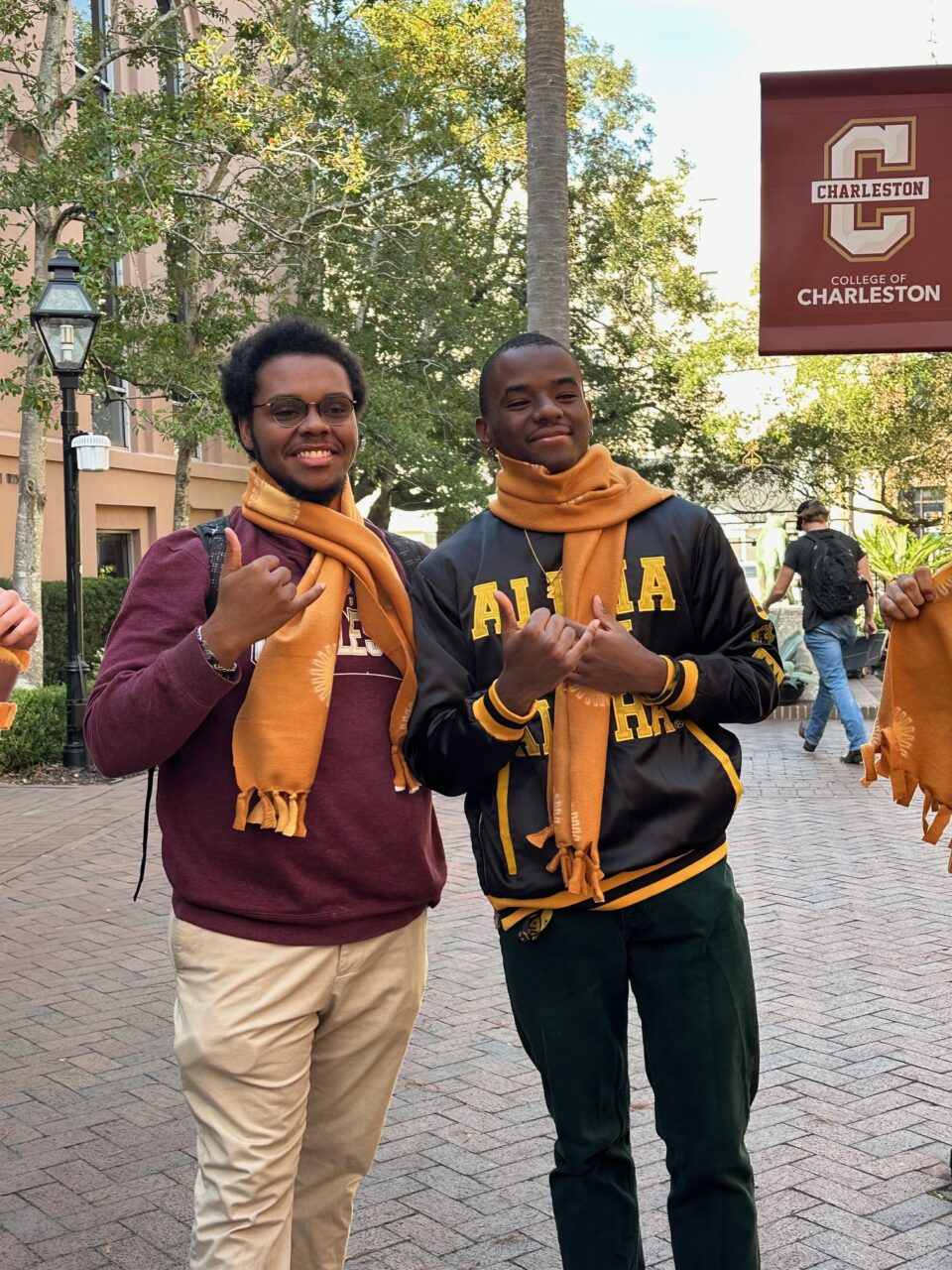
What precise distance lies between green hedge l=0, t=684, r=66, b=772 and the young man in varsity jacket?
10136 millimetres

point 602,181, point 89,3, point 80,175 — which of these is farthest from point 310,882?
point 602,181

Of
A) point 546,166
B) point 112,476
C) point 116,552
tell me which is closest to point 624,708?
point 546,166

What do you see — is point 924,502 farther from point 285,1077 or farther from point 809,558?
point 285,1077

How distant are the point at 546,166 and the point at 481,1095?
6473mm

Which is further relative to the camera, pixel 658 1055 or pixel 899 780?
pixel 899 780

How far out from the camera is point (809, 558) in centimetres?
1184

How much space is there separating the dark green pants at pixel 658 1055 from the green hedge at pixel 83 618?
1301 centimetres

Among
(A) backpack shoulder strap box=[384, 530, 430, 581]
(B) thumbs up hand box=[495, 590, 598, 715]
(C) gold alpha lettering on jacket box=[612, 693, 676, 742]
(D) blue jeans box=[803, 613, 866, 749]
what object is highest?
(A) backpack shoulder strap box=[384, 530, 430, 581]

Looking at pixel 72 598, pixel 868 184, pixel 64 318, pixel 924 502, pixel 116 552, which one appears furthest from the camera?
pixel 924 502

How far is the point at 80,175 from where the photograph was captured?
12828mm

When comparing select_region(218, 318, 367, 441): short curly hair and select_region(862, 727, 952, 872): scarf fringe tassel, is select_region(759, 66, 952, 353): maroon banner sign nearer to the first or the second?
select_region(862, 727, 952, 872): scarf fringe tassel

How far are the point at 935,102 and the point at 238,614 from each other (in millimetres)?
2486

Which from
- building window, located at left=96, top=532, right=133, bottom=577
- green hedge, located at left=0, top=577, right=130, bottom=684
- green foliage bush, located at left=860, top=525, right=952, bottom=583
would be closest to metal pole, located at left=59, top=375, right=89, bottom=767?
green hedge, located at left=0, top=577, right=130, bottom=684

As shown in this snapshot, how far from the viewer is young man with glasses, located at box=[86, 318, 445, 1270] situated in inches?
99.7
